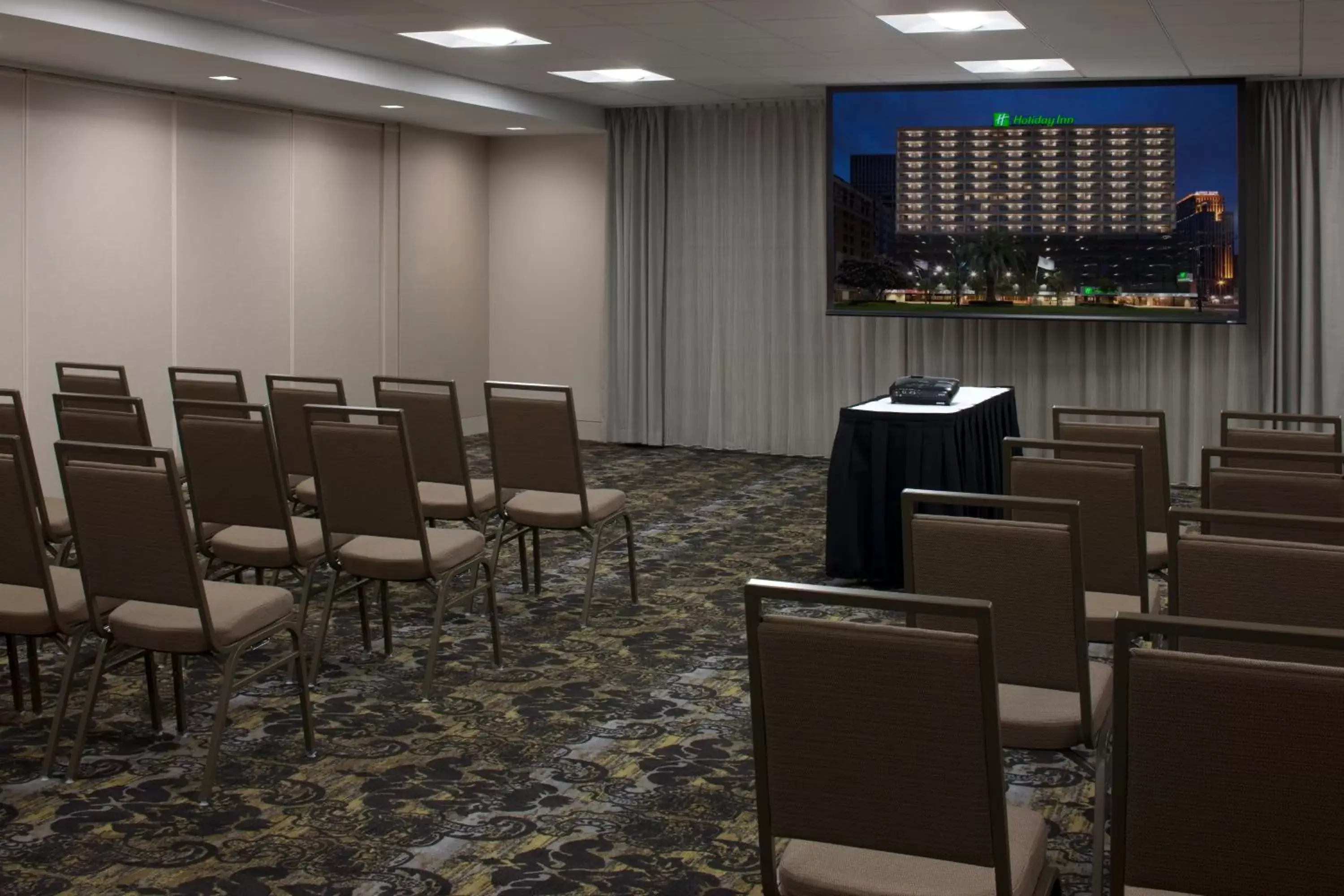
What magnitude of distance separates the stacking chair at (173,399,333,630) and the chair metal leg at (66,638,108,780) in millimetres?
764

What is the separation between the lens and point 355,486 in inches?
205

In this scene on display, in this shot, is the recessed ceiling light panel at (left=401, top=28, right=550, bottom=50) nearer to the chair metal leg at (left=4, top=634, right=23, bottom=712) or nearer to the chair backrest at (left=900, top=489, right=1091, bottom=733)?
the chair metal leg at (left=4, top=634, right=23, bottom=712)

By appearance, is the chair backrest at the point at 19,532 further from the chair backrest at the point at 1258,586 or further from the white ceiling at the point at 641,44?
the white ceiling at the point at 641,44

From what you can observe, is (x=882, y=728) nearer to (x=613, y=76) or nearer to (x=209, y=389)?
(x=209, y=389)

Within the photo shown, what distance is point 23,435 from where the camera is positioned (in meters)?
5.09

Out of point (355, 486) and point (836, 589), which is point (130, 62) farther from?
point (836, 589)

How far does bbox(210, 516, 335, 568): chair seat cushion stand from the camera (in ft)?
17.4

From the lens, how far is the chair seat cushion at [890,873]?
99.7 inches

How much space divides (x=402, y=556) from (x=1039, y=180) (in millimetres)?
6731

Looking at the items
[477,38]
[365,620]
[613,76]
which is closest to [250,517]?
[365,620]

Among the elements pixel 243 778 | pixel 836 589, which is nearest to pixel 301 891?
pixel 243 778

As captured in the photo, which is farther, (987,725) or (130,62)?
(130,62)

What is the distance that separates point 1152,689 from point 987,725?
293 mm

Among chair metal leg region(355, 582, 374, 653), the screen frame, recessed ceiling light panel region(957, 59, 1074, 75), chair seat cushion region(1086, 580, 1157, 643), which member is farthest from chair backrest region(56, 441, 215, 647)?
the screen frame
